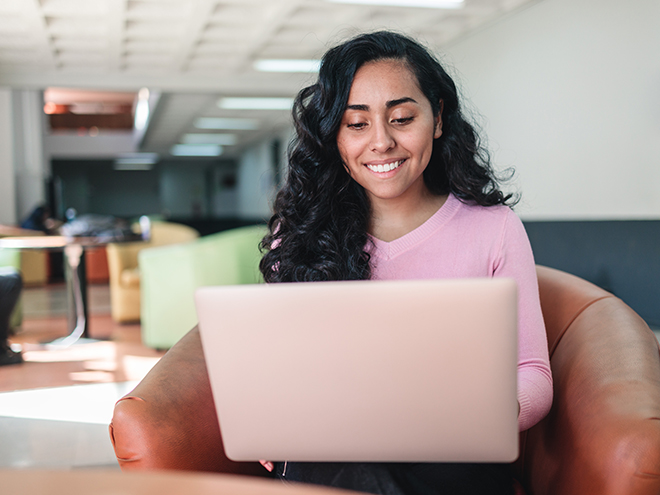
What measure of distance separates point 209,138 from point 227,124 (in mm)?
2398

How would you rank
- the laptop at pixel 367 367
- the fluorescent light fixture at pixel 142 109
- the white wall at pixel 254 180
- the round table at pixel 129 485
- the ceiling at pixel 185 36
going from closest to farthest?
the round table at pixel 129 485 → the laptop at pixel 367 367 → the ceiling at pixel 185 36 → the fluorescent light fixture at pixel 142 109 → the white wall at pixel 254 180

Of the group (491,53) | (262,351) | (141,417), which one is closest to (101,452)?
(141,417)

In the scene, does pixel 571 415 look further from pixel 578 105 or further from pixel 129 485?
pixel 578 105

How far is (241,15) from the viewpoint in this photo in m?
5.34

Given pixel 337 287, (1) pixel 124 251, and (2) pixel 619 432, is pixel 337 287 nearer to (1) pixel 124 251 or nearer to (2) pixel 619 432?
(2) pixel 619 432

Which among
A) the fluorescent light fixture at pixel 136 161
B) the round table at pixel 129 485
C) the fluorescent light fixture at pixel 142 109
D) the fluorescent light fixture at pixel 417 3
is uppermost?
the fluorescent light fixture at pixel 417 3

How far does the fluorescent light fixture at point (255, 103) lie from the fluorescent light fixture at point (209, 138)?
3.62 m

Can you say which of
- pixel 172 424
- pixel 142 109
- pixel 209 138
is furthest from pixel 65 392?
pixel 209 138

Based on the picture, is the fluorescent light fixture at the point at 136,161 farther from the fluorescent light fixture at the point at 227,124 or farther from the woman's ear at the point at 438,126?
the woman's ear at the point at 438,126

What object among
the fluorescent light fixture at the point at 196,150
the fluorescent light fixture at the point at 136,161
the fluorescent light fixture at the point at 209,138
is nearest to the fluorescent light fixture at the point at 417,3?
the fluorescent light fixture at the point at 209,138

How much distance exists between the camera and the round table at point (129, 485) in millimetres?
478

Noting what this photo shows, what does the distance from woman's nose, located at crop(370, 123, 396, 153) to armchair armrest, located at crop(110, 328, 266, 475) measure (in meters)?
0.62

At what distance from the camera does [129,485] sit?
0.49m

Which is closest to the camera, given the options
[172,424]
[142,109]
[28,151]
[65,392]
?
[172,424]
